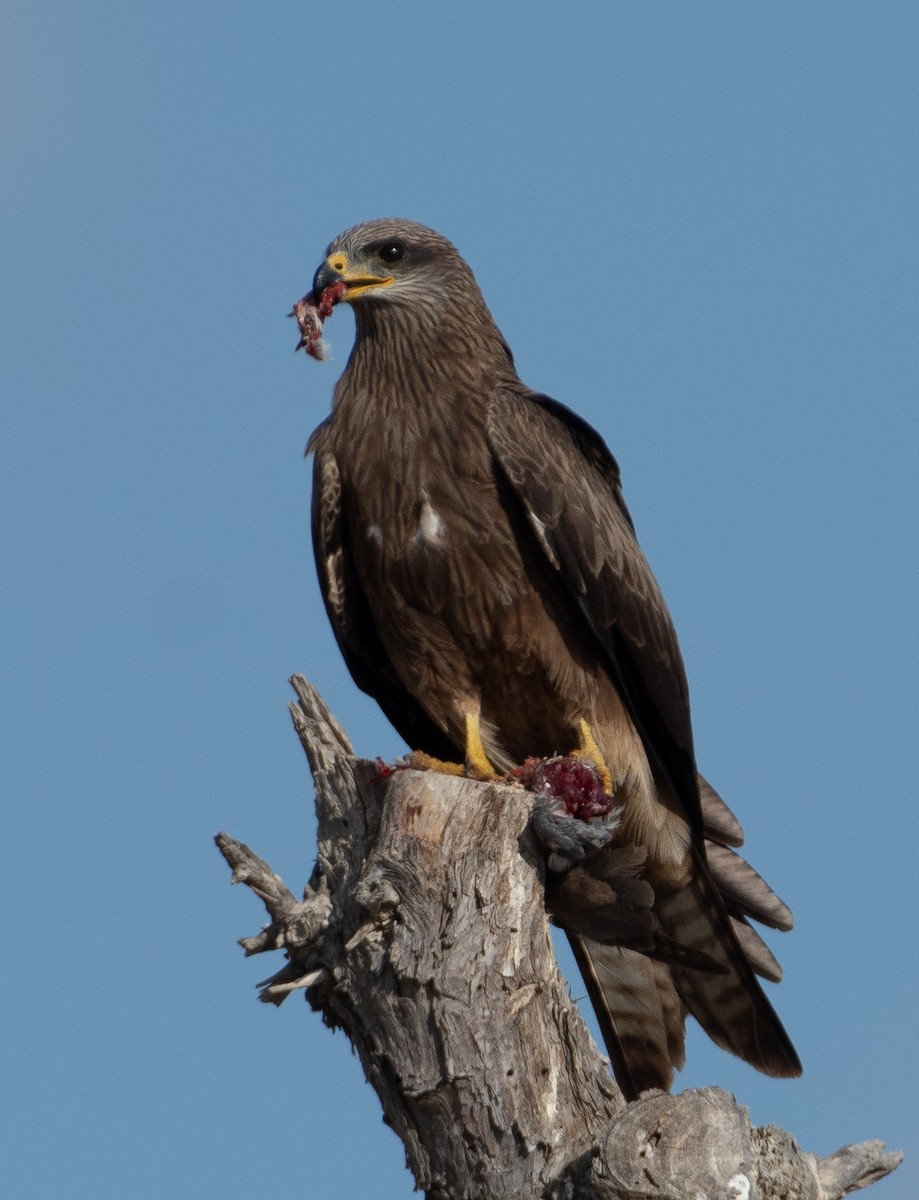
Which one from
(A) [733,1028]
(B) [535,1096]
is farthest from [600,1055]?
(A) [733,1028]

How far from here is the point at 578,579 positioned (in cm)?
665

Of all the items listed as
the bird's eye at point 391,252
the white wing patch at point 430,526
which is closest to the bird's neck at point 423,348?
the bird's eye at point 391,252

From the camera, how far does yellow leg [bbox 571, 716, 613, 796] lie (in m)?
6.71

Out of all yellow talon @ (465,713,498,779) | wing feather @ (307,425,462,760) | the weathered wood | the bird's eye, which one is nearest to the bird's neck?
the bird's eye

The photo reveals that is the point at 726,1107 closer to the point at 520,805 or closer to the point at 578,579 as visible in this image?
the point at 520,805

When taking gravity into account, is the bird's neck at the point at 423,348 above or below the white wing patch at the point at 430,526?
above

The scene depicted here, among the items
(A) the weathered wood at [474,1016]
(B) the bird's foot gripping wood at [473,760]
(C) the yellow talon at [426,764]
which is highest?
(B) the bird's foot gripping wood at [473,760]

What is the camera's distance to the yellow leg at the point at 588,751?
22.0 ft

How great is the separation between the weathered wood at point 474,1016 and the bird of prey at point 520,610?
108 cm

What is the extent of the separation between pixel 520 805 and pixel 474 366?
219 cm

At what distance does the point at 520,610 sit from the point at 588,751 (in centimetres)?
62

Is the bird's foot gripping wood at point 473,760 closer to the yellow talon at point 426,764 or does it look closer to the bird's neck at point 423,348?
the yellow talon at point 426,764

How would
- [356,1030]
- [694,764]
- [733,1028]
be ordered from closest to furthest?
[356,1030] < [733,1028] < [694,764]

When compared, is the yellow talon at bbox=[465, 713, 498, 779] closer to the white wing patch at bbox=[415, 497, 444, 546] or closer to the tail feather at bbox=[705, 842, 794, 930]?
the white wing patch at bbox=[415, 497, 444, 546]
